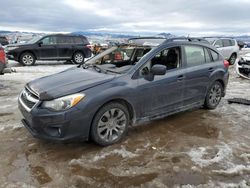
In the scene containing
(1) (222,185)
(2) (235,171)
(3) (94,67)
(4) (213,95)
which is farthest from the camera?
(4) (213,95)

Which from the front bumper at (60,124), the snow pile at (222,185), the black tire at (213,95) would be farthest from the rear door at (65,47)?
the snow pile at (222,185)

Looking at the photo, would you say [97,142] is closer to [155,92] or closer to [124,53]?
[155,92]

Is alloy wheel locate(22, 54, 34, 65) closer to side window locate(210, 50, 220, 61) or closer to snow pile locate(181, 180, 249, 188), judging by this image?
side window locate(210, 50, 220, 61)

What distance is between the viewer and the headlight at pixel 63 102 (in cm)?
388

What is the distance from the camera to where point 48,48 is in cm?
1552

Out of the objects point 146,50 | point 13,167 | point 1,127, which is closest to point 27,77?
point 1,127

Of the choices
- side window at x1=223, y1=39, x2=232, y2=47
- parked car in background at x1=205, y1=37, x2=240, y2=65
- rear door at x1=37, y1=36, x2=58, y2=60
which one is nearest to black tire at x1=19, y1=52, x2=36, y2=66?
rear door at x1=37, y1=36, x2=58, y2=60

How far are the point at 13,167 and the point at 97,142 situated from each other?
119cm

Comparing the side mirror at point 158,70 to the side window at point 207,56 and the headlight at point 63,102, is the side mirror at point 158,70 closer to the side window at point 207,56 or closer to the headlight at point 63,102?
the headlight at point 63,102

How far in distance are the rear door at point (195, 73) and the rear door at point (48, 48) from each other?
439 inches

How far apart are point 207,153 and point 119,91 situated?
1581 millimetres

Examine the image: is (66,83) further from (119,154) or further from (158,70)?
(158,70)

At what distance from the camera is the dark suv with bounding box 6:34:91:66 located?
1479cm

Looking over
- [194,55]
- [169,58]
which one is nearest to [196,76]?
[194,55]
